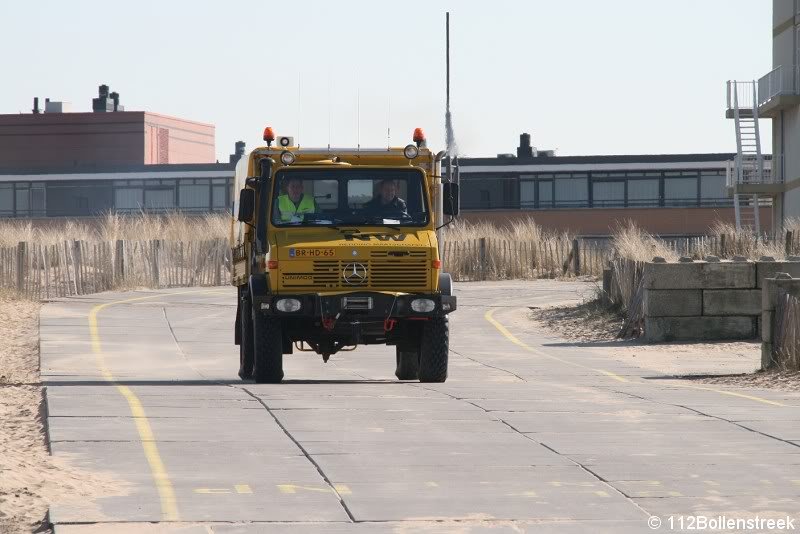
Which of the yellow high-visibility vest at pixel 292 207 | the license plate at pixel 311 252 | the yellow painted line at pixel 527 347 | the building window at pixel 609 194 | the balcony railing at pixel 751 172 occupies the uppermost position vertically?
the balcony railing at pixel 751 172

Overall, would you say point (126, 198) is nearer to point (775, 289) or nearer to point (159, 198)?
point (159, 198)

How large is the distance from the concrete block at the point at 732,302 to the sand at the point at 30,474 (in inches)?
471

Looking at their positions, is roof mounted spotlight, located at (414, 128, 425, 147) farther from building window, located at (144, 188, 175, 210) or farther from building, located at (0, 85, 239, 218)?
building window, located at (144, 188, 175, 210)

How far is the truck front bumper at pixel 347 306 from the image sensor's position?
1673 centimetres

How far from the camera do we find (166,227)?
162ft

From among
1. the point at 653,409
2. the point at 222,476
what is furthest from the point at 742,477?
the point at 653,409

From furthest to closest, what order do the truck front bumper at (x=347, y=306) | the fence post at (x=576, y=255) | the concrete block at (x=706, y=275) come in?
the fence post at (x=576, y=255)
the concrete block at (x=706, y=275)
the truck front bumper at (x=347, y=306)

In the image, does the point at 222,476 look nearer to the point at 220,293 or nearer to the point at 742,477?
the point at 742,477

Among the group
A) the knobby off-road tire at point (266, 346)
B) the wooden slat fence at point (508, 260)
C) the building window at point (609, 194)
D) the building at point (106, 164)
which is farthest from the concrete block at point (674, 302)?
the building at point (106, 164)

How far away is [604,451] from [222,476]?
2950 millimetres

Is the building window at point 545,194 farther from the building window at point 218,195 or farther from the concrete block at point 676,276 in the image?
the concrete block at point 676,276

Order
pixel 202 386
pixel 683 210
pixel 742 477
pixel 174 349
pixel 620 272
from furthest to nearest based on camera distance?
pixel 683 210
pixel 620 272
pixel 174 349
pixel 202 386
pixel 742 477

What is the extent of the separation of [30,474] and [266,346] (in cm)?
764

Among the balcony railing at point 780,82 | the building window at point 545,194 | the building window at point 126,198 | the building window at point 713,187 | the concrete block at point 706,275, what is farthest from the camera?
the building window at point 126,198
